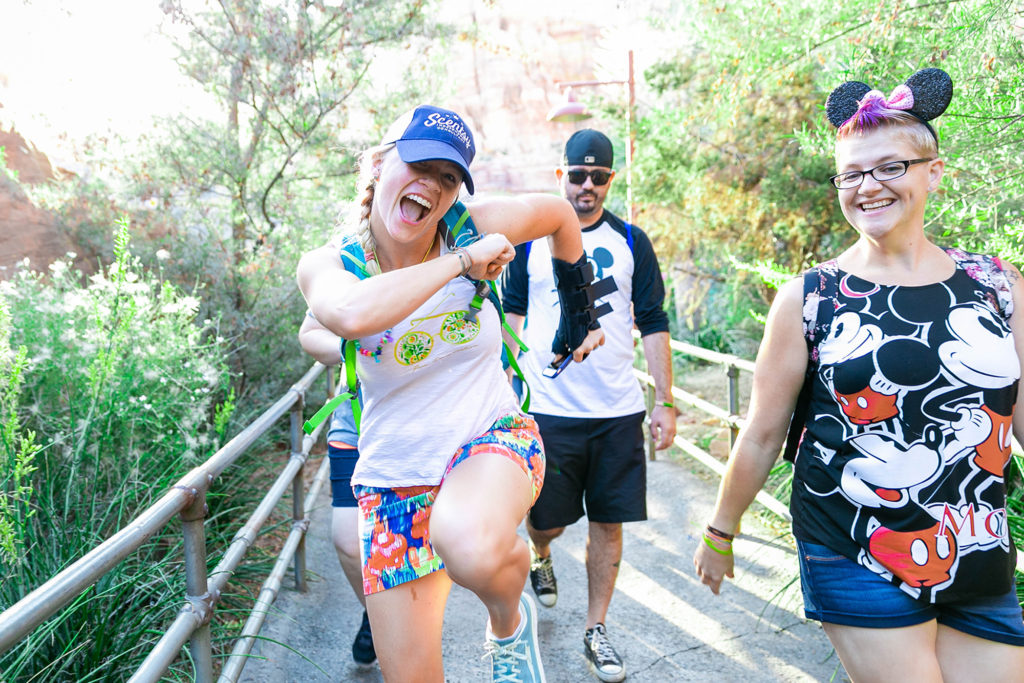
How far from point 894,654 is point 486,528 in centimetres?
95

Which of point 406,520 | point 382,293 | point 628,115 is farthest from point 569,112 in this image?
point 382,293

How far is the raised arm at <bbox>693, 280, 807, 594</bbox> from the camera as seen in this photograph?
2.03m

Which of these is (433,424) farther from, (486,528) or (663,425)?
(663,425)

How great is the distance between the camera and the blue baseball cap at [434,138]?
200cm

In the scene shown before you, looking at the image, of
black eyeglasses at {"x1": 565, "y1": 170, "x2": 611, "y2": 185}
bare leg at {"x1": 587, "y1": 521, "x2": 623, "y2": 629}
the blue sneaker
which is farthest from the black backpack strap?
black eyeglasses at {"x1": 565, "y1": 170, "x2": 611, "y2": 185}

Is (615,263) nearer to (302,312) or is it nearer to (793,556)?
(793,556)

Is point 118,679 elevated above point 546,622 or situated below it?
above

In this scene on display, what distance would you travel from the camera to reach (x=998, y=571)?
180 cm

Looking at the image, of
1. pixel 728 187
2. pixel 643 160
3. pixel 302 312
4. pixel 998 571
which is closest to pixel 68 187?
pixel 302 312

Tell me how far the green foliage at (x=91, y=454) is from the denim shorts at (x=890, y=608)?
1949mm

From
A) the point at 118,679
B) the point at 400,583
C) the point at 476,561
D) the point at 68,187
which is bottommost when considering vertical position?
the point at 118,679

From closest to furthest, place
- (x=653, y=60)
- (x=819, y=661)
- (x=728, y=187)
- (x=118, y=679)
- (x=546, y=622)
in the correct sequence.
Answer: (x=118, y=679)
(x=819, y=661)
(x=546, y=622)
(x=728, y=187)
(x=653, y=60)

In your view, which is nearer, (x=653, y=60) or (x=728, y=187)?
(x=728, y=187)

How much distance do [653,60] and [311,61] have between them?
4456 mm
